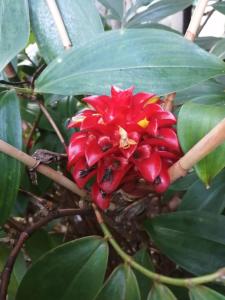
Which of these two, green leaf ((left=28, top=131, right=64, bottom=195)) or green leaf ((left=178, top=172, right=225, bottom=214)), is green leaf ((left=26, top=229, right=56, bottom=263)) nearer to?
green leaf ((left=28, top=131, right=64, bottom=195))

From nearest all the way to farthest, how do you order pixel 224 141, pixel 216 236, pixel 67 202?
pixel 224 141 → pixel 216 236 → pixel 67 202

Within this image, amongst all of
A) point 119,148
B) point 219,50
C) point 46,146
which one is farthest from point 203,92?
point 46,146

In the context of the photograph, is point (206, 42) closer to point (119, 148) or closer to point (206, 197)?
point (206, 197)

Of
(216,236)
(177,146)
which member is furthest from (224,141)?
(216,236)

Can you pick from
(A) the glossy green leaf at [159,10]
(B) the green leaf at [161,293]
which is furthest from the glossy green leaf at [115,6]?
(B) the green leaf at [161,293]

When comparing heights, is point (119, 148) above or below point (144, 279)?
above

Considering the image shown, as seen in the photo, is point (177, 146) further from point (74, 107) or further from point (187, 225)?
point (74, 107)
